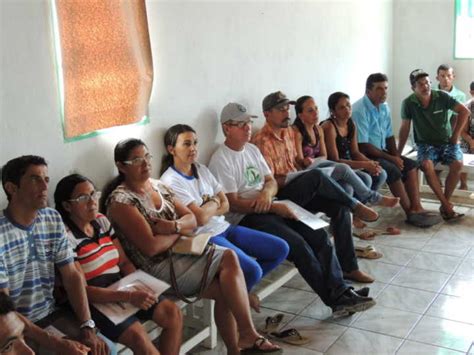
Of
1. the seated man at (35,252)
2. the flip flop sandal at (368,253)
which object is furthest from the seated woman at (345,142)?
the seated man at (35,252)

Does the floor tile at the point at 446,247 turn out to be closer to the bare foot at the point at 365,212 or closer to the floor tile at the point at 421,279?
the floor tile at the point at 421,279

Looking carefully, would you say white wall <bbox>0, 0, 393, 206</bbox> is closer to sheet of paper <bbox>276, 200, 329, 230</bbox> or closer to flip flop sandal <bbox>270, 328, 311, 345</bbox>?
sheet of paper <bbox>276, 200, 329, 230</bbox>

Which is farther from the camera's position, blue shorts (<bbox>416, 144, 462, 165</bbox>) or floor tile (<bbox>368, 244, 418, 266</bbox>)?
blue shorts (<bbox>416, 144, 462, 165</bbox>)

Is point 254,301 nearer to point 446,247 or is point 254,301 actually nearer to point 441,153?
point 446,247

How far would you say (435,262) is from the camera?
4.05 meters

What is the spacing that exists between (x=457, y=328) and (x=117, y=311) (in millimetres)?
1752

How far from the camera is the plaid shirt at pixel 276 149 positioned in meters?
3.85

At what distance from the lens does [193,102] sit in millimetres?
3498

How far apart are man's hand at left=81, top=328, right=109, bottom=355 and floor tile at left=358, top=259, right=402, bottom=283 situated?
2.04 m

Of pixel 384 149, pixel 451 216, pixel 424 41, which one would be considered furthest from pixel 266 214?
pixel 424 41

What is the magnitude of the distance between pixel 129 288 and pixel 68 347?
0.42 meters

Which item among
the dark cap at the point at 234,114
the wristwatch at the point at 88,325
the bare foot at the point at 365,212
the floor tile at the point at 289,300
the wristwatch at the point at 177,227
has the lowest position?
the floor tile at the point at 289,300

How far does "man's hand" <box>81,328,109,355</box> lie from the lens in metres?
2.24

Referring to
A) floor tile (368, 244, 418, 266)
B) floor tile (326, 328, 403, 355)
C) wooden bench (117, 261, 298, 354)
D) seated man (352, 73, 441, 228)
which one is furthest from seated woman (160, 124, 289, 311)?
seated man (352, 73, 441, 228)
